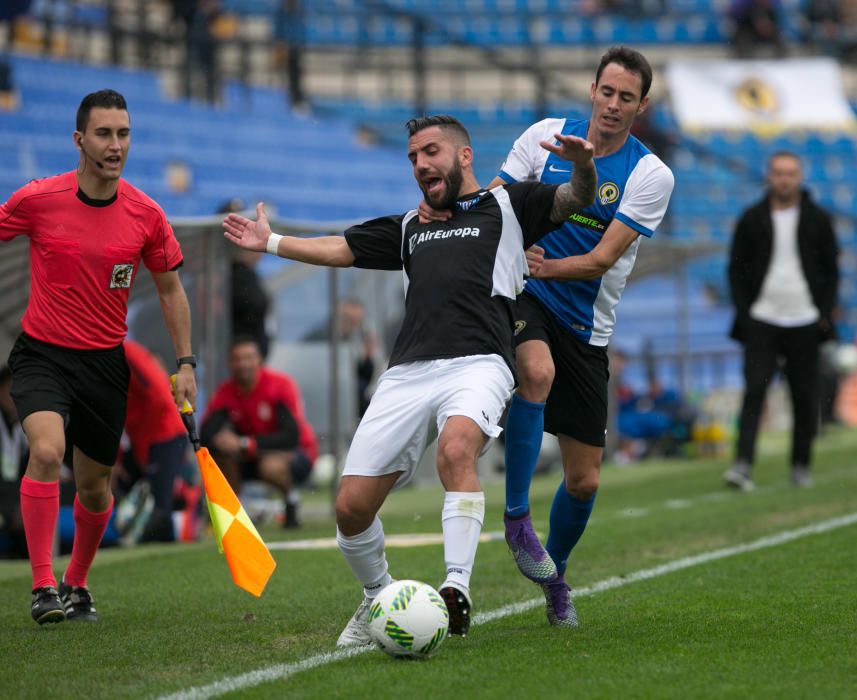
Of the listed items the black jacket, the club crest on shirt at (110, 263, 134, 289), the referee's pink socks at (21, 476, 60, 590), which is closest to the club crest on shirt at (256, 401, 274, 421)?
the black jacket

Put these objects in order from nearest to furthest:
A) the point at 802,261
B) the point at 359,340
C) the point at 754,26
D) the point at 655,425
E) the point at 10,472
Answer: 1. the point at 10,472
2. the point at 802,261
3. the point at 359,340
4. the point at 655,425
5. the point at 754,26

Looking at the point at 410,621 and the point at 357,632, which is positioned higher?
the point at 410,621

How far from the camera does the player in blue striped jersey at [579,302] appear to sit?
587cm

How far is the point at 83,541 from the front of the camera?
6.71 meters

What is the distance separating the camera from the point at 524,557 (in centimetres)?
569

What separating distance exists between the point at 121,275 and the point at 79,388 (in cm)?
52

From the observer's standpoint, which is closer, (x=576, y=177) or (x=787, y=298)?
(x=576, y=177)

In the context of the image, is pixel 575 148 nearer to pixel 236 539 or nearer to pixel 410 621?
pixel 410 621

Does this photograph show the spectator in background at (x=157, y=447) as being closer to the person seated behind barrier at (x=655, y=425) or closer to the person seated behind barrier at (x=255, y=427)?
the person seated behind barrier at (x=255, y=427)

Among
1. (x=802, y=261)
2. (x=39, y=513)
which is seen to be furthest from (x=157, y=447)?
(x=802, y=261)

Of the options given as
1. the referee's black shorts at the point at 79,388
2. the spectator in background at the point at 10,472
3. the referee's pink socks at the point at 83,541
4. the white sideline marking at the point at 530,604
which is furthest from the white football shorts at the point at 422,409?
the spectator in background at the point at 10,472

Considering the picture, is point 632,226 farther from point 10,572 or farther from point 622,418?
point 622,418

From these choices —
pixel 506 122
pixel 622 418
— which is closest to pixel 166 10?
pixel 506 122

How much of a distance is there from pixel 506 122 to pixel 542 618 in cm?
2430
